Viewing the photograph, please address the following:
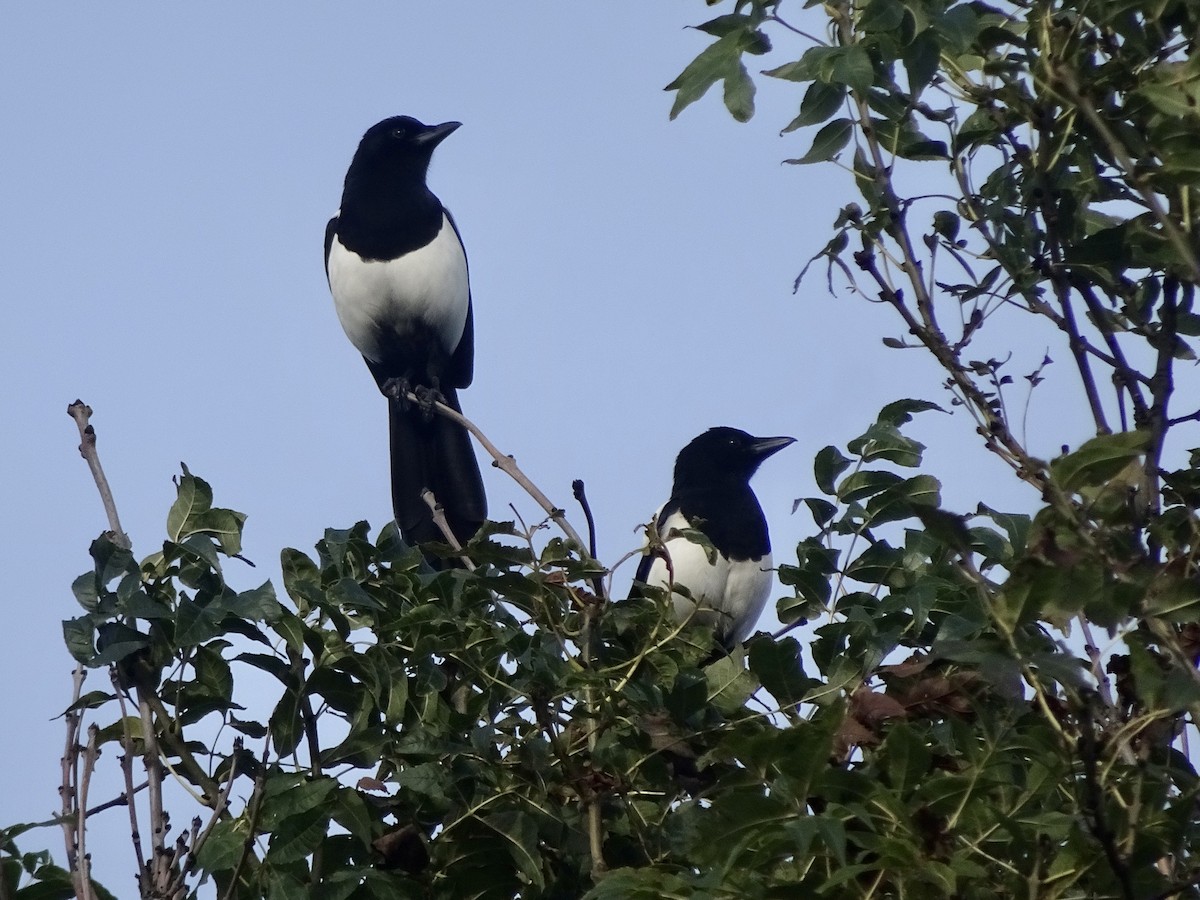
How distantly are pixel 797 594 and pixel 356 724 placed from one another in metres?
0.66

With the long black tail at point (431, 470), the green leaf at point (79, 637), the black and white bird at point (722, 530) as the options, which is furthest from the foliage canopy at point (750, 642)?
the long black tail at point (431, 470)

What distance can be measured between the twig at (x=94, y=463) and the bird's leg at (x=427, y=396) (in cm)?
369

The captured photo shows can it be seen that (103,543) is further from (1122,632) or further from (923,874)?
(1122,632)

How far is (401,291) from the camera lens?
234 inches

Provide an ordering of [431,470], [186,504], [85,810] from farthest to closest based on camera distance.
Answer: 1. [431,470]
2. [186,504]
3. [85,810]

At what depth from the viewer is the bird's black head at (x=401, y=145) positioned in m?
6.11

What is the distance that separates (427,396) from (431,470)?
0.29 metres

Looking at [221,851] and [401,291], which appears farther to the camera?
[401,291]

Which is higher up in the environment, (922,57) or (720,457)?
(720,457)

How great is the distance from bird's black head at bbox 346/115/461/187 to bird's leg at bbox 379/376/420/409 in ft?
2.41

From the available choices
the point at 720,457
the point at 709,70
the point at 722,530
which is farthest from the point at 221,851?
the point at 720,457

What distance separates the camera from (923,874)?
1.55 metres

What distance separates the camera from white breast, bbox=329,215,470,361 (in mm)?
5953

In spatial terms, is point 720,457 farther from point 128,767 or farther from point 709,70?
point 128,767
